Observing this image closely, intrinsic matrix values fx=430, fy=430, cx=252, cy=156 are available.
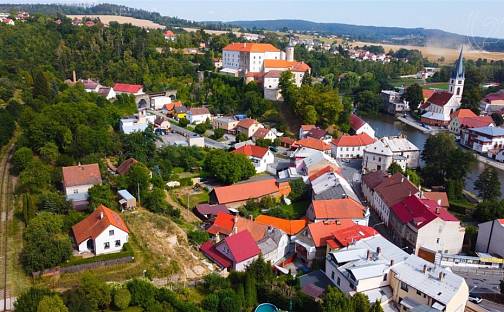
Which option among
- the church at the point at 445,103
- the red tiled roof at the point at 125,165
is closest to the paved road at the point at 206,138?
the red tiled roof at the point at 125,165

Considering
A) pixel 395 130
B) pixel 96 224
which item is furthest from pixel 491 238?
pixel 395 130

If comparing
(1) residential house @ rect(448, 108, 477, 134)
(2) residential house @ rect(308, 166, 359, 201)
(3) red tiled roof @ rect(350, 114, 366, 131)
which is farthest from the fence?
(1) residential house @ rect(448, 108, 477, 134)

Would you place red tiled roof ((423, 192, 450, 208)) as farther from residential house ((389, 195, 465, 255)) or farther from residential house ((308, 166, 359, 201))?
residential house ((308, 166, 359, 201))

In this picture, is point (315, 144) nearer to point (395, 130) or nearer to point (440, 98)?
point (395, 130)

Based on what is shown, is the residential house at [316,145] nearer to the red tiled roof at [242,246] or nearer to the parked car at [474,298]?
the red tiled roof at [242,246]

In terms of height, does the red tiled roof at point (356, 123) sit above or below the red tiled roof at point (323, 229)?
above

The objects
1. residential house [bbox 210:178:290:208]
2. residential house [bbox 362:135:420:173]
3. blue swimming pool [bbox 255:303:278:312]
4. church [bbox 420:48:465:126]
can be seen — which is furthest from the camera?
church [bbox 420:48:465:126]

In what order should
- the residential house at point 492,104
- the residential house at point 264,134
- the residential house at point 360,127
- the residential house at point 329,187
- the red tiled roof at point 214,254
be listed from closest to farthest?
the red tiled roof at point 214,254 < the residential house at point 329,187 < the residential house at point 264,134 < the residential house at point 360,127 < the residential house at point 492,104
